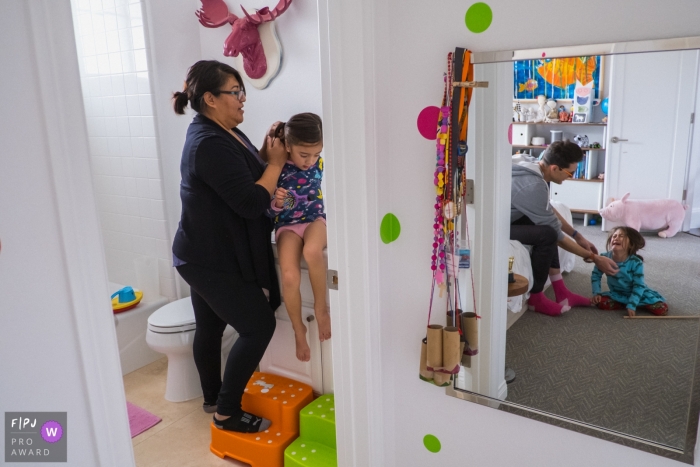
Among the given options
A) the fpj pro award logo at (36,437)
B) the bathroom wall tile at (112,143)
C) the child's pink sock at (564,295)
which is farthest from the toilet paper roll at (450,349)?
the bathroom wall tile at (112,143)

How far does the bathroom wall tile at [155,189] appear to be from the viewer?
3.12 meters

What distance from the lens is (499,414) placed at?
4.73 ft

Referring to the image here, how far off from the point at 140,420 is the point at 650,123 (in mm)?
2370

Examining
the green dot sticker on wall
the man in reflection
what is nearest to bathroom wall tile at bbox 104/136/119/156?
the green dot sticker on wall

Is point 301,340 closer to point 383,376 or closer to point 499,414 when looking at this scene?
point 383,376

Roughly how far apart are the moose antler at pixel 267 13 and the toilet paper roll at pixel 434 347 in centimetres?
179

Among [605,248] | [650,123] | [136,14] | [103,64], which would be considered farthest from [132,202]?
[650,123]

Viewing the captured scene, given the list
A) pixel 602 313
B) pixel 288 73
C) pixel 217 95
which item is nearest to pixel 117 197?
pixel 288 73

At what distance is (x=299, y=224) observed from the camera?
7.37 ft

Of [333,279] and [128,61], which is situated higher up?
[128,61]

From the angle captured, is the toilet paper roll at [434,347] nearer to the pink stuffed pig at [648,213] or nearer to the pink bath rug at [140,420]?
the pink stuffed pig at [648,213]

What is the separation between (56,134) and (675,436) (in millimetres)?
1328

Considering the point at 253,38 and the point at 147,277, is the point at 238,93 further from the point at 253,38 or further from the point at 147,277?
the point at 147,277

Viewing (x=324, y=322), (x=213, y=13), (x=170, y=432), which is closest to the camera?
(x=324, y=322)
